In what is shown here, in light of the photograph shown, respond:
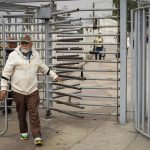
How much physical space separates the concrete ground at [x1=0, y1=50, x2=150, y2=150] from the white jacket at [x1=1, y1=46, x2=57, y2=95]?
36.4 inches

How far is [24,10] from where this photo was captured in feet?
33.1

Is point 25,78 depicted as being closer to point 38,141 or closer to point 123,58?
point 38,141

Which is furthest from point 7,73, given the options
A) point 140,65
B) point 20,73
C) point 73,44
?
point 140,65

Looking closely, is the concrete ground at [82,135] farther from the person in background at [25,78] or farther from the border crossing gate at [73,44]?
the person in background at [25,78]

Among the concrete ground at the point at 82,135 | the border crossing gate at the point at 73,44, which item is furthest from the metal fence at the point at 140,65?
the border crossing gate at the point at 73,44

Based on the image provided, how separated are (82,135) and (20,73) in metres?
1.57

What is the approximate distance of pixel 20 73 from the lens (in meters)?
6.90

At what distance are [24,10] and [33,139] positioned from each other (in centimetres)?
392

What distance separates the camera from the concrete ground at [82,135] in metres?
6.79

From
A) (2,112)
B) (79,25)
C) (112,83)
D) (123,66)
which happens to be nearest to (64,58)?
(79,25)

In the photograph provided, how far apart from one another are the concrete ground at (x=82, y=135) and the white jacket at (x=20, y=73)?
3.03 ft

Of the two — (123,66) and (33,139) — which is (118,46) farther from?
(33,139)

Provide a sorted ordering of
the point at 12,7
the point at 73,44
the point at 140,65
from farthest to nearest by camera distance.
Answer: the point at 12,7
the point at 73,44
the point at 140,65

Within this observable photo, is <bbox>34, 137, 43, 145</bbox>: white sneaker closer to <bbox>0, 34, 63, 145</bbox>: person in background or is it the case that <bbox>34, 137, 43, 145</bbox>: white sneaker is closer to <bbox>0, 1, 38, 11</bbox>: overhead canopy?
<bbox>0, 34, 63, 145</bbox>: person in background
